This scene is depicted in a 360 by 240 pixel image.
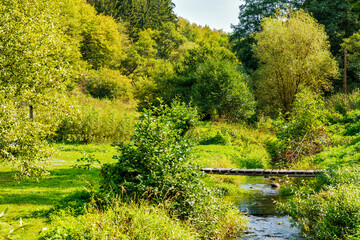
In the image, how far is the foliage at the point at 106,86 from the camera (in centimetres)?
4203

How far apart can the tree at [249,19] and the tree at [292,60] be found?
931 cm

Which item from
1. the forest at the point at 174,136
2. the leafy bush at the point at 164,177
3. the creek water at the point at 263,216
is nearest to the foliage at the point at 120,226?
the forest at the point at 174,136

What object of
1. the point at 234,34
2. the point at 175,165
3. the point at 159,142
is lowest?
the point at 175,165

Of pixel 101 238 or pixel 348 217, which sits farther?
pixel 348 217

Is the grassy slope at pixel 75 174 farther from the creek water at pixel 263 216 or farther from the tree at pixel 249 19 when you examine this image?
the tree at pixel 249 19

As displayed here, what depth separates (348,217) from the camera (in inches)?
314

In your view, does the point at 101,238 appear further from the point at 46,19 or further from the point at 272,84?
the point at 272,84

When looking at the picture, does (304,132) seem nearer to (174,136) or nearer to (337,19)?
(174,136)

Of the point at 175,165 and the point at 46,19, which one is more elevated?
the point at 46,19

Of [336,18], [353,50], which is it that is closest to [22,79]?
[353,50]

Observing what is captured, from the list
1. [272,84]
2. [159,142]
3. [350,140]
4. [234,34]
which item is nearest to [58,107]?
[159,142]

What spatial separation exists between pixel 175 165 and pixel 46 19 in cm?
688

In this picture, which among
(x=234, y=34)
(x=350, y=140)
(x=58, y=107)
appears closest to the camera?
(x=58, y=107)

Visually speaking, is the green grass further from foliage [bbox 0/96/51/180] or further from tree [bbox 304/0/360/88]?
tree [bbox 304/0/360/88]
